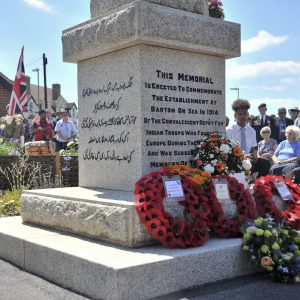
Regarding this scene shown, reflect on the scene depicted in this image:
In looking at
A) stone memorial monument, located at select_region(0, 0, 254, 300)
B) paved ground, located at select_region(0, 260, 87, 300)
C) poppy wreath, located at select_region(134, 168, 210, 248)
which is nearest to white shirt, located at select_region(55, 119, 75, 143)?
stone memorial monument, located at select_region(0, 0, 254, 300)

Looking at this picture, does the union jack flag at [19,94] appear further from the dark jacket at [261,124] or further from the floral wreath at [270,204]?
the floral wreath at [270,204]

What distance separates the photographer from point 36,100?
72438 millimetres

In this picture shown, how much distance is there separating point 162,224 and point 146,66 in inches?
68.5

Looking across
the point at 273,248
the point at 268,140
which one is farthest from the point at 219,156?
the point at 268,140

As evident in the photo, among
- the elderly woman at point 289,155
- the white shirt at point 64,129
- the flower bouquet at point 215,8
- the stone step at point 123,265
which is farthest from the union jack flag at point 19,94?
the stone step at point 123,265

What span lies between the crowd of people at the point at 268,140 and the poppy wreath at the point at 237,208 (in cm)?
198

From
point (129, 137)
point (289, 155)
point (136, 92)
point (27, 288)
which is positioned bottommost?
point (27, 288)

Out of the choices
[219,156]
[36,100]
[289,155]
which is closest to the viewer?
[219,156]

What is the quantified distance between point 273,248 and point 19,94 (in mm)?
11689

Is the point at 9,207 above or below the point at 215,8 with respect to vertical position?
below

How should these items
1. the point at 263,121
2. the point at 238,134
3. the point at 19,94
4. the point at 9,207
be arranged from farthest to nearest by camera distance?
1. the point at 19,94
2. the point at 263,121
3. the point at 238,134
4. the point at 9,207

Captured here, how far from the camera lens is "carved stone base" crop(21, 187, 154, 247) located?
153 inches

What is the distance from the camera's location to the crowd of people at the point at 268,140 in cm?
724

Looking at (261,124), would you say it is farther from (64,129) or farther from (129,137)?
(129,137)
